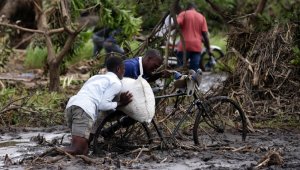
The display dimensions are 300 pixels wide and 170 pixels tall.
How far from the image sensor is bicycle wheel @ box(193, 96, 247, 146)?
9.66 m

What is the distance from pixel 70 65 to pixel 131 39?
7.63 meters

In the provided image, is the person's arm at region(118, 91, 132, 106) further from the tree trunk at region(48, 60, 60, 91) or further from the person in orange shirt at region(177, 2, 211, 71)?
the person in orange shirt at region(177, 2, 211, 71)

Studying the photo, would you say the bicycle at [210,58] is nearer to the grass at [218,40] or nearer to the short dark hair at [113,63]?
the grass at [218,40]

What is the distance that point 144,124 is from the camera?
931 cm

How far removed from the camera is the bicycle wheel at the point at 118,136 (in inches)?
360

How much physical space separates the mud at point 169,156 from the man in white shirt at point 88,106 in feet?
0.68

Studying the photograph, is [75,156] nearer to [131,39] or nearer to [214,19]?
[131,39]

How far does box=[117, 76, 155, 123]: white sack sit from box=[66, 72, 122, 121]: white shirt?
0.68 ft

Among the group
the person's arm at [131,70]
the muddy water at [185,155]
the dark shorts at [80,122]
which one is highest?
the person's arm at [131,70]

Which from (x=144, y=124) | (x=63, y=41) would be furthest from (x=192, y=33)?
(x=144, y=124)

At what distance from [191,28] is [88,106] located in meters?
8.36

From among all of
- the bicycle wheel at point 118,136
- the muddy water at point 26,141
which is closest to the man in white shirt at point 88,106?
the bicycle wheel at point 118,136

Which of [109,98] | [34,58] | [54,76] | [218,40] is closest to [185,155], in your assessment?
[109,98]

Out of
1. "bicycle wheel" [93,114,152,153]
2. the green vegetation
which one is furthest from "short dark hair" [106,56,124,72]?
the green vegetation
